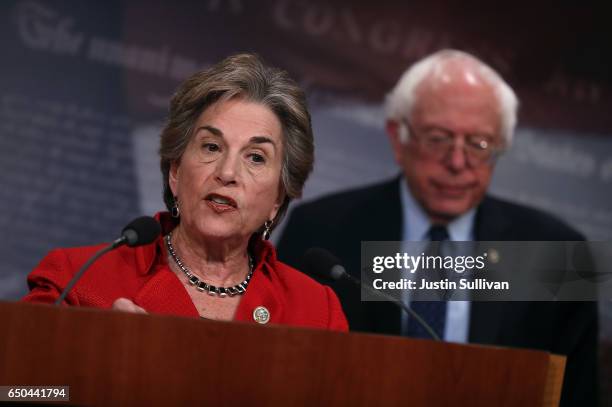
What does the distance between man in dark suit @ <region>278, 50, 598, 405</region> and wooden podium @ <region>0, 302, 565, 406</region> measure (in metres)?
2.69

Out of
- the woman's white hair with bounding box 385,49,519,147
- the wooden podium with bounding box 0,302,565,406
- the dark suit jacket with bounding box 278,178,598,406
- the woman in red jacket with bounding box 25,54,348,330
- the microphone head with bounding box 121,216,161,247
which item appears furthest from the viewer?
the woman's white hair with bounding box 385,49,519,147

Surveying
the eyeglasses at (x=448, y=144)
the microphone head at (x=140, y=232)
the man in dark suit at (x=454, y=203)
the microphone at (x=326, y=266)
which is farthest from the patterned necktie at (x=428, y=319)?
the microphone head at (x=140, y=232)

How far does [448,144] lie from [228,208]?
2.32 metres

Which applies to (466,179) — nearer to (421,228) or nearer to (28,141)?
(421,228)

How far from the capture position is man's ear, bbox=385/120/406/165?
4859 mm

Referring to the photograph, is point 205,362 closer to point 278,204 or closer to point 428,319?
point 278,204

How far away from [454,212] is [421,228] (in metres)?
0.20

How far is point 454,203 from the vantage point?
4.79 meters

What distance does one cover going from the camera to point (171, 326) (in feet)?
5.92

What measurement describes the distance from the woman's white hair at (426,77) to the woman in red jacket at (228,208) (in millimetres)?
1931

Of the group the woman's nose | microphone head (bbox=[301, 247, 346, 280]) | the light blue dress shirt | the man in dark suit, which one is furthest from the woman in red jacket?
the light blue dress shirt

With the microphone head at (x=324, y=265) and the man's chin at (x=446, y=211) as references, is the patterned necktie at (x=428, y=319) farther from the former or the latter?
the microphone head at (x=324, y=265)

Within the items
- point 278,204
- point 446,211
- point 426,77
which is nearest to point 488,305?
point 446,211

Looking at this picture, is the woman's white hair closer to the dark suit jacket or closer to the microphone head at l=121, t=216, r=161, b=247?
the dark suit jacket
